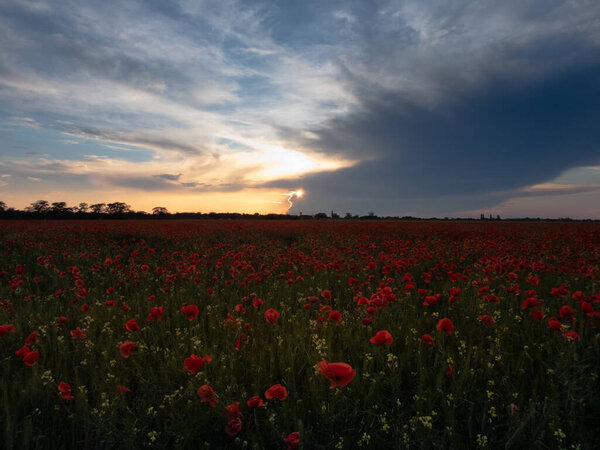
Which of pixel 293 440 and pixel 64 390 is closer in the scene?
pixel 293 440

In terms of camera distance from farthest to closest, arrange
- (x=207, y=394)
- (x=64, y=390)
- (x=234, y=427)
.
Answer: (x=64, y=390) → (x=207, y=394) → (x=234, y=427)

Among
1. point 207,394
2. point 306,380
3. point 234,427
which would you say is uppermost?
point 207,394

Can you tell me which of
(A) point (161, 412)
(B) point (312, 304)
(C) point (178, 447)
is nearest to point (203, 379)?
(A) point (161, 412)

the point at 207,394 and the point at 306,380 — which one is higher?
the point at 207,394

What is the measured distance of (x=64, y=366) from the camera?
111 inches

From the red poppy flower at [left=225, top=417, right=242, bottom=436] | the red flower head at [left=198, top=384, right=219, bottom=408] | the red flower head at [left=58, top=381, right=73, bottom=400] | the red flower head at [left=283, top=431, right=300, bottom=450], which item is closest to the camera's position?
the red flower head at [left=283, top=431, right=300, bottom=450]

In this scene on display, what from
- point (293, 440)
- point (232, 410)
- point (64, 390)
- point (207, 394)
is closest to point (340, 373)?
point (293, 440)

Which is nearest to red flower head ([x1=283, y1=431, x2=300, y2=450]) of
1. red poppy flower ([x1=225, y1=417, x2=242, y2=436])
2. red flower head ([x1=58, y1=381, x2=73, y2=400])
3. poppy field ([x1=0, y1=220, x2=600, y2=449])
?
poppy field ([x1=0, y1=220, x2=600, y2=449])

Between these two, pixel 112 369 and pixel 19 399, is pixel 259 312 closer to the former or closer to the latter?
pixel 112 369

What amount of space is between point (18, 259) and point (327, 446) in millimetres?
9847

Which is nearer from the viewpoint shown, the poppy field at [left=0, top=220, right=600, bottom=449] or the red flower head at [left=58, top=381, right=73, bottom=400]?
the poppy field at [left=0, top=220, right=600, bottom=449]

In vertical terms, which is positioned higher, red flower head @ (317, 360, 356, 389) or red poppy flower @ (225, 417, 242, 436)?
red flower head @ (317, 360, 356, 389)

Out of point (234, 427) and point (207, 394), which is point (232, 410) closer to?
point (234, 427)

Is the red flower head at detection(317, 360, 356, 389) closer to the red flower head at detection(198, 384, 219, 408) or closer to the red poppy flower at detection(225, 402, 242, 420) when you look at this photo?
the red poppy flower at detection(225, 402, 242, 420)
